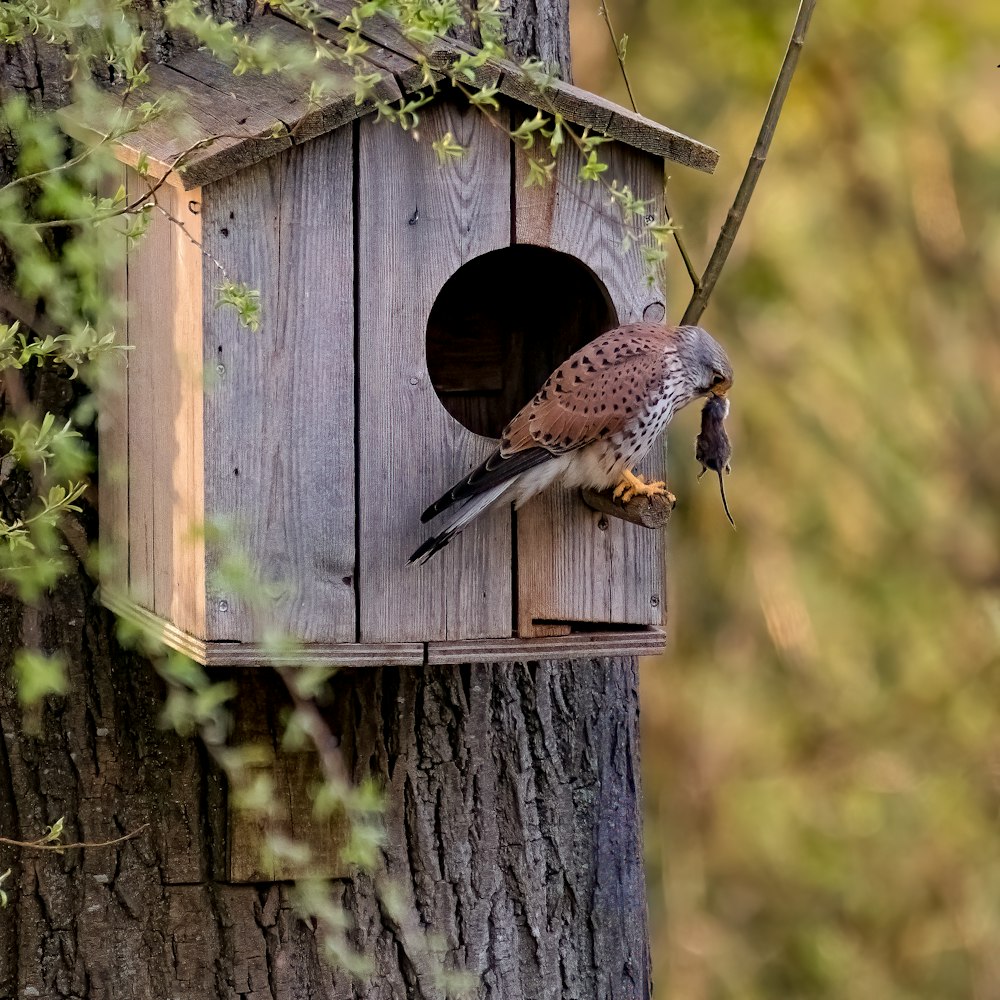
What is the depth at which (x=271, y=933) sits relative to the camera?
3.25 metres

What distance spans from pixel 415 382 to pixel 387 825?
1.08m

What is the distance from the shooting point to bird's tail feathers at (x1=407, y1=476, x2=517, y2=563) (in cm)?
263

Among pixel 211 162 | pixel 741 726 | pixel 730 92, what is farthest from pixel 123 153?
pixel 741 726

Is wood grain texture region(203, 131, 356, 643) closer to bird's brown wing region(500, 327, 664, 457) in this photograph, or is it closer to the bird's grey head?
bird's brown wing region(500, 327, 664, 457)

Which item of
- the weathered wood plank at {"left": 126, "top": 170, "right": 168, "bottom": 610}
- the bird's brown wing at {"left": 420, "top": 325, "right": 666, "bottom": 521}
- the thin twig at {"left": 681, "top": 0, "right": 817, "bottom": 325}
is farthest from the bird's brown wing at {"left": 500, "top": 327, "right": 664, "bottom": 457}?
the weathered wood plank at {"left": 126, "top": 170, "right": 168, "bottom": 610}

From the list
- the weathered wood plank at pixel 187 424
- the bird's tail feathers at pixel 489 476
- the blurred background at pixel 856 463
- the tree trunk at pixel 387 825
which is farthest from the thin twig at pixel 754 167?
the blurred background at pixel 856 463

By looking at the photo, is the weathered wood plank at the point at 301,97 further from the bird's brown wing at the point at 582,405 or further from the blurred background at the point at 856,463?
the blurred background at the point at 856,463

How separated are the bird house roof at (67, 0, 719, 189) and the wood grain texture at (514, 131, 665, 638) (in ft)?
0.31

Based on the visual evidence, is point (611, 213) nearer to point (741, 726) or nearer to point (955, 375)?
point (955, 375)

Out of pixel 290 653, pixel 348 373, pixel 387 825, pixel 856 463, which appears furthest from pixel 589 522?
pixel 856 463

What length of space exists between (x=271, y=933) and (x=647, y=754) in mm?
4164

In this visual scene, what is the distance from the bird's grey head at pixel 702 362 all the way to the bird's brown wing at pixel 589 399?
0.30ft

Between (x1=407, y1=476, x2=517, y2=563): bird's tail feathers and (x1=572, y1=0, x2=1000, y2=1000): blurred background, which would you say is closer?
(x1=407, y1=476, x2=517, y2=563): bird's tail feathers

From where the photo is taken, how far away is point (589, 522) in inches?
114
